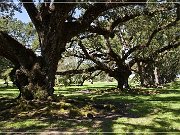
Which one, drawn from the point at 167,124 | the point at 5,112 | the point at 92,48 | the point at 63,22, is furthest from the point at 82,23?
the point at 92,48

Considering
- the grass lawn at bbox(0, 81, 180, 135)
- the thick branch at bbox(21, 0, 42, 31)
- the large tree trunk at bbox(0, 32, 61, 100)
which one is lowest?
the grass lawn at bbox(0, 81, 180, 135)

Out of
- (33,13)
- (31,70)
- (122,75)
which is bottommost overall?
(31,70)

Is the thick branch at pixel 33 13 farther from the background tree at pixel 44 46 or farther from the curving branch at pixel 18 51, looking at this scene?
the curving branch at pixel 18 51

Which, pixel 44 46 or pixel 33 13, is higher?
pixel 33 13

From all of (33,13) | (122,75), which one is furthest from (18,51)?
(122,75)

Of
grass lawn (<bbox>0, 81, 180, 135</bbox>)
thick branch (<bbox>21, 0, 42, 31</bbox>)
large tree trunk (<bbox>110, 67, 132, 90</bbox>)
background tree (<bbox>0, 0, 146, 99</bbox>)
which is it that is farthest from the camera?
large tree trunk (<bbox>110, 67, 132, 90</bbox>)

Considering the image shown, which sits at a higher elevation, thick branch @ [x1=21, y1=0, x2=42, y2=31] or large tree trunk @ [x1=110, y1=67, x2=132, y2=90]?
thick branch @ [x1=21, y1=0, x2=42, y2=31]

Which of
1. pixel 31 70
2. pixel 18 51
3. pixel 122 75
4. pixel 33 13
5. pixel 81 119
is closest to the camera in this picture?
pixel 81 119

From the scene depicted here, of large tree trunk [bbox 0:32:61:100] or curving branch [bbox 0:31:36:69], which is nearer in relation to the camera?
large tree trunk [bbox 0:32:61:100]

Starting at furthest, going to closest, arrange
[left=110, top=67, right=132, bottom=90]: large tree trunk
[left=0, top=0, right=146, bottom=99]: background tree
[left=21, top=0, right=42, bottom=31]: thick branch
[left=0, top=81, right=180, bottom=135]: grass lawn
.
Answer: [left=110, top=67, right=132, bottom=90]: large tree trunk
[left=21, top=0, right=42, bottom=31]: thick branch
[left=0, top=0, right=146, bottom=99]: background tree
[left=0, top=81, right=180, bottom=135]: grass lawn

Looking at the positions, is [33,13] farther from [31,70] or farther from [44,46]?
[31,70]

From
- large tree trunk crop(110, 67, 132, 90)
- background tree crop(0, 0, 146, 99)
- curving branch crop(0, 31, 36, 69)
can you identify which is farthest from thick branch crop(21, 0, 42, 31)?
large tree trunk crop(110, 67, 132, 90)

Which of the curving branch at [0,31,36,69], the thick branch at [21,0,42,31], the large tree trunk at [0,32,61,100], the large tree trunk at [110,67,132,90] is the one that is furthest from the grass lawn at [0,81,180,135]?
the large tree trunk at [110,67,132,90]

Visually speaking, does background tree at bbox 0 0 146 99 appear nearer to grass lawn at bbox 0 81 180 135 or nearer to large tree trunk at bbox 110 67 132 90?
grass lawn at bbox 0 81 180 135
